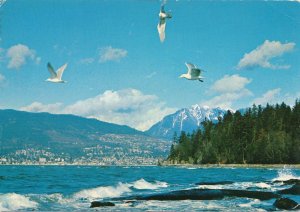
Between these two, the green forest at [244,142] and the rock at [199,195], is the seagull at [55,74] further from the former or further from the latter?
the green forest at [244,142]

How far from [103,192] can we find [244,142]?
7.99 meters

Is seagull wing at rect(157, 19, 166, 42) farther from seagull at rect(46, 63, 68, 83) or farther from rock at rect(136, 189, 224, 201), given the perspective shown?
rock at rect(136, 189, 224, 201)

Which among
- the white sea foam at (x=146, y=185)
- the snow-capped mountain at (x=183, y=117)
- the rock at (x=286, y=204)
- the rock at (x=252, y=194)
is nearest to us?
the rock at (x=286, y=204)

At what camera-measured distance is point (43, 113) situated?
31.8 feet

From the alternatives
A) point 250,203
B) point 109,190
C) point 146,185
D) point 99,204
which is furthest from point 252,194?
point 99,204

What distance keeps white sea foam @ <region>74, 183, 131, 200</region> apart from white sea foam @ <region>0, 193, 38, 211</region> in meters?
0.86

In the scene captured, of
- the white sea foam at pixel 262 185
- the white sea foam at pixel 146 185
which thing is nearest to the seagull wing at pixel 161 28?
the white sea foam at pixel 146 185

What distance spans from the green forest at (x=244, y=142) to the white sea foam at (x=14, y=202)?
4.39 meters

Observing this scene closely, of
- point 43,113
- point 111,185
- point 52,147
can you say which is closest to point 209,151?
point 52,147

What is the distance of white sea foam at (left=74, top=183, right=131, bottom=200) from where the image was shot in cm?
999

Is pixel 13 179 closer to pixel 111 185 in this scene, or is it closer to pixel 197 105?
pixel 111 185

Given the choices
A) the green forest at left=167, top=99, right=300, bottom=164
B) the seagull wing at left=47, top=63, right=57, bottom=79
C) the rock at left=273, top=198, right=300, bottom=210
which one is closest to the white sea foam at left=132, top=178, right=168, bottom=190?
the green forest at left=167, top=99, right=300, bottom=164

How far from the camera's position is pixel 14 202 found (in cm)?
910

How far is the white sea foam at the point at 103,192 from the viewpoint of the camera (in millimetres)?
9992
